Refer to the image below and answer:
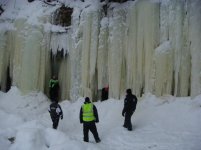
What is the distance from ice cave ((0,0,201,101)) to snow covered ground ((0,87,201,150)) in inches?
22.0

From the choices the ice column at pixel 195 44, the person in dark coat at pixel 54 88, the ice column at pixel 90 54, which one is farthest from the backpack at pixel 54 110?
the ice column at pixel 195 44

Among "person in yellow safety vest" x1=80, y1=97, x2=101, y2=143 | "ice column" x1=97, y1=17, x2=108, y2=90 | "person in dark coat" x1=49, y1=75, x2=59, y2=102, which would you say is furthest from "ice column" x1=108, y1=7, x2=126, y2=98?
"person in yellow safety vest" x1=80, y1=97, x2=101, y2=143

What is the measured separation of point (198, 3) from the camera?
58.2ft

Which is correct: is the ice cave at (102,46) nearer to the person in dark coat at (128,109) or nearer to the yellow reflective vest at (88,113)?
the person in dark coat at (128,109)

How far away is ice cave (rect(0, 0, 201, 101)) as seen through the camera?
1800 centimetres

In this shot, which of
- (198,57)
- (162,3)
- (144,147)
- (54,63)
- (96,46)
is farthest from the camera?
(54,63)

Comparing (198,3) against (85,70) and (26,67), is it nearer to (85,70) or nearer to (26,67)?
(85,70)

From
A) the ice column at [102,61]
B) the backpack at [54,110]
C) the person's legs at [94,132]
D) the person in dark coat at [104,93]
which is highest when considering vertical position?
the ice column at [102,61]

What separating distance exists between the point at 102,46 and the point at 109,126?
4.37 m

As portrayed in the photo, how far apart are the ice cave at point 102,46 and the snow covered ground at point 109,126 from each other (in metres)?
0.56

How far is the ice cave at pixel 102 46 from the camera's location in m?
18.0

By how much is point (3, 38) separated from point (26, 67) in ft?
7.74

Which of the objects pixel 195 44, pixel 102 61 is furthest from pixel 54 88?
pixel 195 44

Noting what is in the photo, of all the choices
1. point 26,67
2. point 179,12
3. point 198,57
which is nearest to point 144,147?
point 198,57
